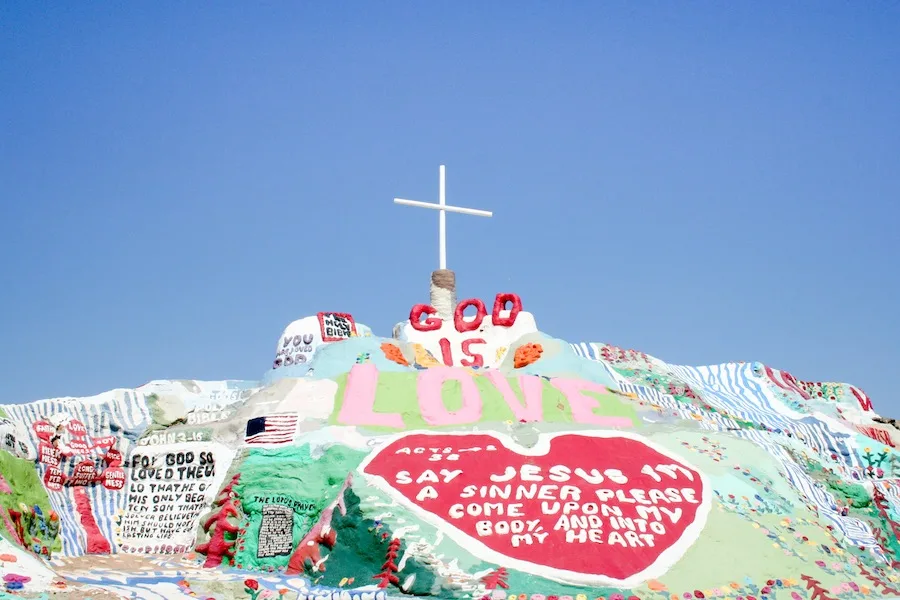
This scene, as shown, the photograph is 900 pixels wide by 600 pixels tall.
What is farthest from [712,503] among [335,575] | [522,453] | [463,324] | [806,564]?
[463,324]

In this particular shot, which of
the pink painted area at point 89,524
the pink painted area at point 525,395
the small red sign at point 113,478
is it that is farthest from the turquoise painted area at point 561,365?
the pink painted area at point 89,524

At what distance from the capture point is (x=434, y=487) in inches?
517

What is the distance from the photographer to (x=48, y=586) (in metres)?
10.5

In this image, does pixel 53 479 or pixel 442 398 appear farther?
pixel 442 398

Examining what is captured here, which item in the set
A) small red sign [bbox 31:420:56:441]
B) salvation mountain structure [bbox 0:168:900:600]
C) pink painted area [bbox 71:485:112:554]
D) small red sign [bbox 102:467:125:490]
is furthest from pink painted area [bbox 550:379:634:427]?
small red sign [bbox 31:420:56:441]

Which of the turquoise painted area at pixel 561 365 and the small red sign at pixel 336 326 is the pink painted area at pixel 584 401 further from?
the small red sign at pixel 336 326

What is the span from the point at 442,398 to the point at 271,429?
2973 millimetres

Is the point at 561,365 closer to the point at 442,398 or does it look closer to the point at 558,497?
the point at 442,398

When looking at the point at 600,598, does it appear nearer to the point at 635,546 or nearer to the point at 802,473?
the point at 635,546

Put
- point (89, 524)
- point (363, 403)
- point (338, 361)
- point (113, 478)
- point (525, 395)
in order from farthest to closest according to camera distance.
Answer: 1. point (338, 361)
2. point (525, 395)
3. point (363, 403)
4. point (113, 478)
5. point (89, 524)

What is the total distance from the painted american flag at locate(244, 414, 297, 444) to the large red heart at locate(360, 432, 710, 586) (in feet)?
6.34

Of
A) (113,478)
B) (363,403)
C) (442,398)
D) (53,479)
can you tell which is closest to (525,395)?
(442,398)

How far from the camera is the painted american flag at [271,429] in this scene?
15.4m

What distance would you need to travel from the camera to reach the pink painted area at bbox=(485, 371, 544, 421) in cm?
1588
